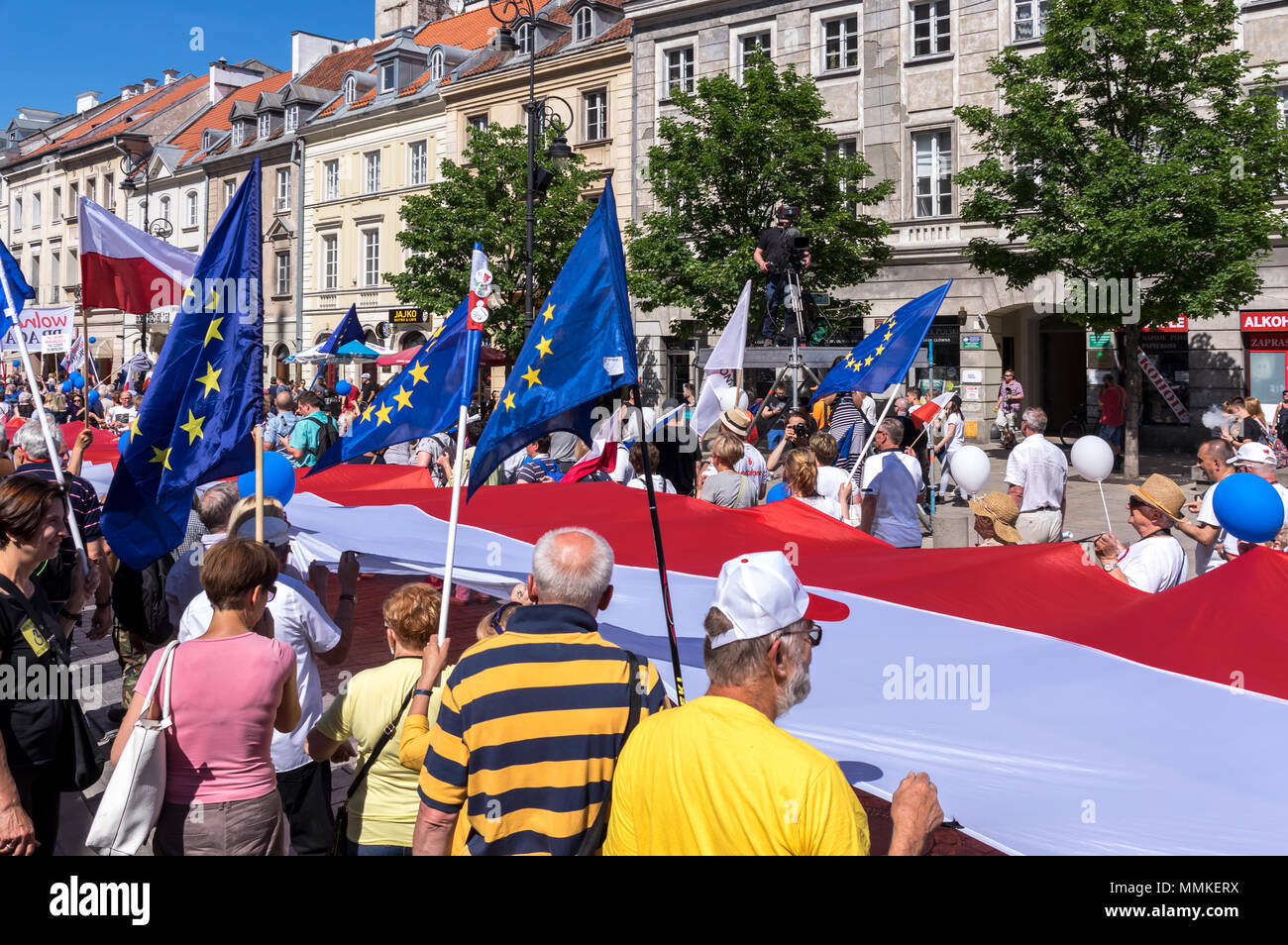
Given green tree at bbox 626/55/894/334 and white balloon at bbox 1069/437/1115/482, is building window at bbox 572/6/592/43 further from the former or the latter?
white balloon at bbox 1069/437/1115/482

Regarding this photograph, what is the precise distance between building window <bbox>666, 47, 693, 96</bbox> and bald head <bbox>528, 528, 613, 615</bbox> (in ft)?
104

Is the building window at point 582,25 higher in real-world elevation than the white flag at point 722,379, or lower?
higher

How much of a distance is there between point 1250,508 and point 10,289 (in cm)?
709

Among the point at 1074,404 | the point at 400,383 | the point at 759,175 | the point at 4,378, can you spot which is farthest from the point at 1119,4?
the point at 4,378

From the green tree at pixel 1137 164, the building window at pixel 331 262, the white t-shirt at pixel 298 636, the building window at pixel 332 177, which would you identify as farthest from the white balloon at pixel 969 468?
the building window at pixel 332 177

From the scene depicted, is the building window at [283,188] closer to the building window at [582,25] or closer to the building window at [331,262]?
the building window at [331,262]

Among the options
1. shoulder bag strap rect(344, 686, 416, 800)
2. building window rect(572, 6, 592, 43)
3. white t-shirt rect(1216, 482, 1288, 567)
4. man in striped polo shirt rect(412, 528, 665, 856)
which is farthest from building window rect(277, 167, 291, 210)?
man in striped polo shirt rect(412, 528, 665, 856)

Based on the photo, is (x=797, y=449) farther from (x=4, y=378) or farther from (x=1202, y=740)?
(x=4, y=378)

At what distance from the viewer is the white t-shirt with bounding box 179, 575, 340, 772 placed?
168 inches

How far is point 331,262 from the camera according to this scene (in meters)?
46.4

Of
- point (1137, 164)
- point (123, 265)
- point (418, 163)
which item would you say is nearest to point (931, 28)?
point (1137, 164)

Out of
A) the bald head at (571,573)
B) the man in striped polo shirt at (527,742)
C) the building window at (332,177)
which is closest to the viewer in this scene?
the man in striped polo shirt at (527,742)

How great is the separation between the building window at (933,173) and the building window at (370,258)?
21997 millimetres

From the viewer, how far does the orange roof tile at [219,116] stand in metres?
55.5
